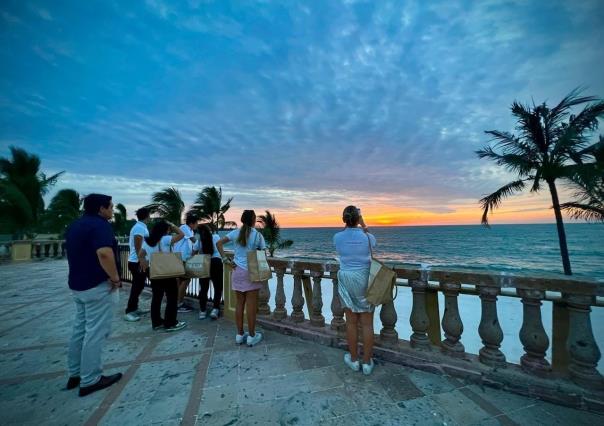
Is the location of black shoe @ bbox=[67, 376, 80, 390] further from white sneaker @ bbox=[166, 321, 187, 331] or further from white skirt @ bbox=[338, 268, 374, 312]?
white skirt @ bbox=[338, 268, 374, 312]

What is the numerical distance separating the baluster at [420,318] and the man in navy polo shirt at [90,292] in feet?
11.2

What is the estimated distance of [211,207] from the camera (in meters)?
13.3

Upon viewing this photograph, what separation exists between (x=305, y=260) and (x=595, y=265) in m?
41.9

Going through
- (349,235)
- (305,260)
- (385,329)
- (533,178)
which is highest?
(533,178)

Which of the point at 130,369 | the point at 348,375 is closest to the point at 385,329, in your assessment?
the point at 348,375

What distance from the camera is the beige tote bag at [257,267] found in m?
3.24

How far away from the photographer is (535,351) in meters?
2.34

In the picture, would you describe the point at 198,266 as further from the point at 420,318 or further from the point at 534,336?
the point at 534,336

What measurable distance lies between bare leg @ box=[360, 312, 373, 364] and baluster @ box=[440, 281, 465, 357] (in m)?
0.86

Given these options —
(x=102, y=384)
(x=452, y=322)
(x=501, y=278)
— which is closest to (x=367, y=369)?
(x=452, y=322)

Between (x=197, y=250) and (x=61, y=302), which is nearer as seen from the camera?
(x=197, y=250)

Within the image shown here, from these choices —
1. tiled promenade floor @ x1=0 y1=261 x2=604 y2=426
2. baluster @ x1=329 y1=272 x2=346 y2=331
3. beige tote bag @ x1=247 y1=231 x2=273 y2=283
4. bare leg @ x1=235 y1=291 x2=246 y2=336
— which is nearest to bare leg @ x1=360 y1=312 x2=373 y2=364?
tiled promenade floor @ x1=0 y1=261 x2=604 y2=426

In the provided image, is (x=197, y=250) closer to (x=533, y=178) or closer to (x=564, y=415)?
(x=564, y=415)

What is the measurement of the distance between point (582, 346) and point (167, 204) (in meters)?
15.5
